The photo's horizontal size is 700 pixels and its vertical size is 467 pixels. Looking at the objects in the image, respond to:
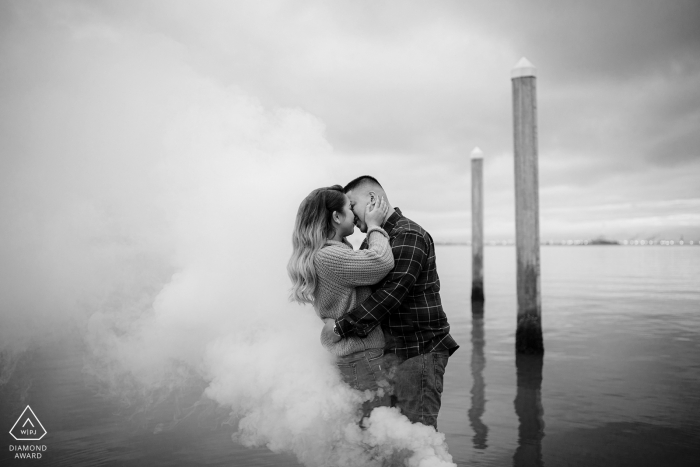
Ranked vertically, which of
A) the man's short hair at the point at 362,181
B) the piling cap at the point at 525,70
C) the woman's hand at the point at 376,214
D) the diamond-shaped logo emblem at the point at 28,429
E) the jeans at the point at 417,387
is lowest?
the diamond-shaped logo emblem at the point at 28,429

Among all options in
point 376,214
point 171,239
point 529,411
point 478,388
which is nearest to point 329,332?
point 376,214

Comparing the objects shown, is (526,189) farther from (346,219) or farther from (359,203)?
(346,219)

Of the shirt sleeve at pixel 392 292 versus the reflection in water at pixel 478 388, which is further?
the reflection in water at pixel 478 388

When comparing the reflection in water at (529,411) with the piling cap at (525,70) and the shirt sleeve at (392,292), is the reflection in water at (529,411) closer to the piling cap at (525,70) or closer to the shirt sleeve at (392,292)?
the shirt sleeve at (392,292)

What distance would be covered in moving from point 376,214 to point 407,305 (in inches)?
23.1

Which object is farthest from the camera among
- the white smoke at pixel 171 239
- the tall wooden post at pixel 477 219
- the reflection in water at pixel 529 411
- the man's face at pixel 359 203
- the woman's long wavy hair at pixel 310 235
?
the tall wooden post at pixel 477 219

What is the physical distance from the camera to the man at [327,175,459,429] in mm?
3113

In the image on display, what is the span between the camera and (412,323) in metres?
3.25

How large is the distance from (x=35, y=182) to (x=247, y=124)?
479 centimetres

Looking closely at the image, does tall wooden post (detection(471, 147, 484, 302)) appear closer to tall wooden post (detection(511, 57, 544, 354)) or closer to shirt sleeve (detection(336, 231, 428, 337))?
tall wooden post (detection(511, 57, 544, 354))

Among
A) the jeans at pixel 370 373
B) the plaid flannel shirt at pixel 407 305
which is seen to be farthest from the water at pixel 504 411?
the plaid flannel shirt at pixel 407 305

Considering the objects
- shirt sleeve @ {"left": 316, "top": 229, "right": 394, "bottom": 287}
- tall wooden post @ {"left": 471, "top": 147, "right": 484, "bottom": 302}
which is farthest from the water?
tall wooden post @ {"left": 471, "top": 147, "right": 484, "bottom": 302}

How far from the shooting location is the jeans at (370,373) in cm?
321

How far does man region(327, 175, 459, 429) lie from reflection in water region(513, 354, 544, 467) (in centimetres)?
234
